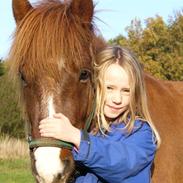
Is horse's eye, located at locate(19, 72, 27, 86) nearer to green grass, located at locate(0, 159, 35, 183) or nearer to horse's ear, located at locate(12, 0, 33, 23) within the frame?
horse's ear, located at locate(12, 0, 33, 23)

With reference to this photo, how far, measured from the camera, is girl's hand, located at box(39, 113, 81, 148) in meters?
2.78

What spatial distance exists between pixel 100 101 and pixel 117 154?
432mm

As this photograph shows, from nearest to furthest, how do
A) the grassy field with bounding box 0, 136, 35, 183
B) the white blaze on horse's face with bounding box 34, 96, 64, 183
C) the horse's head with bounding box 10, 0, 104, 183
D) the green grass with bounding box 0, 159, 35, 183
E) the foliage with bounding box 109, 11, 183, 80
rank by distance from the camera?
the white blaze on horse's face with bounding box 34, 96, 64, 183 → the horse's head with bounding box 10, 0, 104, 183 → the green grass with bounding box 0, 159, 35, 183 → the grassy field with bounding box 0, 136, 35, 183 → the foliage with bounding box 109, 11, 183, 80

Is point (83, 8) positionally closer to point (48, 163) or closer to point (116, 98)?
point (116, 98)

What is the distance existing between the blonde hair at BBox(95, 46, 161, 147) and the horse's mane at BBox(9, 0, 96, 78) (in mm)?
154

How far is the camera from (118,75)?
307 cm

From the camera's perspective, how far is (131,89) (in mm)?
3072

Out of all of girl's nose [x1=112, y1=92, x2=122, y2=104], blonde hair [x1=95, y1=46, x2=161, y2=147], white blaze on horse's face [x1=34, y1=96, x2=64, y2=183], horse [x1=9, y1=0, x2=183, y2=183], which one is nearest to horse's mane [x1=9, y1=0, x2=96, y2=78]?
horse [x1=9, y1=0, x2=183, y2=183]

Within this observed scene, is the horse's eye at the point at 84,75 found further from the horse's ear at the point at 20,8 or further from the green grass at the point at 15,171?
the green grass at the point at 15,171

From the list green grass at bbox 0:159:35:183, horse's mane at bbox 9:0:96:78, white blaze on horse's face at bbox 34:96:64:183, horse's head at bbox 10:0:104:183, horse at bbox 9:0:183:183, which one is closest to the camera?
white blaze on horse's face at bbox 34:96:64:183

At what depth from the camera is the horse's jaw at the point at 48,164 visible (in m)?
2.65

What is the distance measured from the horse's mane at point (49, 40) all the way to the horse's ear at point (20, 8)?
10cm

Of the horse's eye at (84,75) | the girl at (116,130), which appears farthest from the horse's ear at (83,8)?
the horse's eye at (84,75)

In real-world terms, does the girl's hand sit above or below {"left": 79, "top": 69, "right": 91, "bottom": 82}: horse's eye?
below
